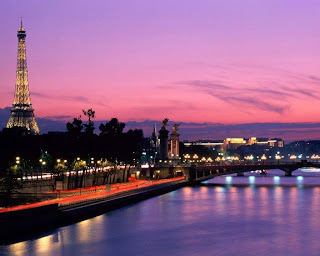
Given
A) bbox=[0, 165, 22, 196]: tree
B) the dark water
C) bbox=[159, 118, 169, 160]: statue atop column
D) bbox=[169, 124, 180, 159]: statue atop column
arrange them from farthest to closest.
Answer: bbox=[169, 124, 180, 159]: statue atop column
bbox=[159, 118, 169, 160]: statue atop column
bbox=[0, 165, 22, 196]: tree
the dark water

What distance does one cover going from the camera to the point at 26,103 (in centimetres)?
16262

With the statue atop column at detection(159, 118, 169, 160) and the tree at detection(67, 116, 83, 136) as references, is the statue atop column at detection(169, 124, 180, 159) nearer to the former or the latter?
the statue atop column at detection(159, 118, 169, 160)

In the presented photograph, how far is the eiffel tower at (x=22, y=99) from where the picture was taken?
156 meters

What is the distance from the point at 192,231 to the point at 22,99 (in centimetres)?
11683

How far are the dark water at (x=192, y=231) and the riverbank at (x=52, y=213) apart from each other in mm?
820

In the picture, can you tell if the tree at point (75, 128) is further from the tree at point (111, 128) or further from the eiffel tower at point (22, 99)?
the eiffel tower at point (22, 99)

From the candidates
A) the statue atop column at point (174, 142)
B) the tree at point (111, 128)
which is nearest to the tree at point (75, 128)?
the tree at point (111, 128)

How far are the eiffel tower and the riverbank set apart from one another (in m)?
88.9

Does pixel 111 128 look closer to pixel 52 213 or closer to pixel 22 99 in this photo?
pixel 22 99

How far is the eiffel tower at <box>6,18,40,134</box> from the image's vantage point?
15575 cm

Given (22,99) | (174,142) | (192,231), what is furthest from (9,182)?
(22,99)

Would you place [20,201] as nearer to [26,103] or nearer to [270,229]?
[270,229]


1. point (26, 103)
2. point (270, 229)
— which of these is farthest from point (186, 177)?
point (270, 229)

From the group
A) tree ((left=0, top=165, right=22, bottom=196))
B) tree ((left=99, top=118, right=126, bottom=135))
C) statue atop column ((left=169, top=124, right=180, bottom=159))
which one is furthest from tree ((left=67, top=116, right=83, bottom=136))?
statue atop column ((left=169, top=124, right=180, bottom=159))
